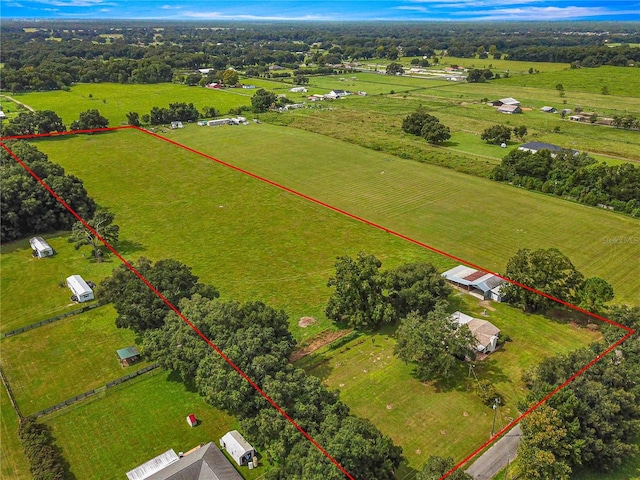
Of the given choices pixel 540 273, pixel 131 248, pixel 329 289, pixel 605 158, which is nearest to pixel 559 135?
pixel 605 158

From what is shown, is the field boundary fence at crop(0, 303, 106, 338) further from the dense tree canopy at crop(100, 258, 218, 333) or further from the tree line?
the tree line

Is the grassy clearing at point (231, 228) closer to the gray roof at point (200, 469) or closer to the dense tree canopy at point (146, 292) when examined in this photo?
the dense tree canopy at point (146, 292)

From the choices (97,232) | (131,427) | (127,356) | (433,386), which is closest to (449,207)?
(433,386)

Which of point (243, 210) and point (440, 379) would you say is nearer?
point (440, 379)

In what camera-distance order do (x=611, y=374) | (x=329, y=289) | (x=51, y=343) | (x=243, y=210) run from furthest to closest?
(x=243, y=210), (x=329, y=289), (x=51, y=343), (x=611, y=374)

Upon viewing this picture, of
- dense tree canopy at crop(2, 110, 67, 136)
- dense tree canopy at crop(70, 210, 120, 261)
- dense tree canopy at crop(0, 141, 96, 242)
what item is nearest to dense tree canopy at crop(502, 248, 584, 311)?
dense tree canopy at crop(70, 210, 120, 261)

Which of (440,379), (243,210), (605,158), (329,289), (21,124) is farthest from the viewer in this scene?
(21,124)

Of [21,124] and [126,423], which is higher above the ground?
[21,124]

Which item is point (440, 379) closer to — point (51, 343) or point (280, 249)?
point (280, 249)

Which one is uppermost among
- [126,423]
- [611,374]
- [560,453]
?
[611,374]
